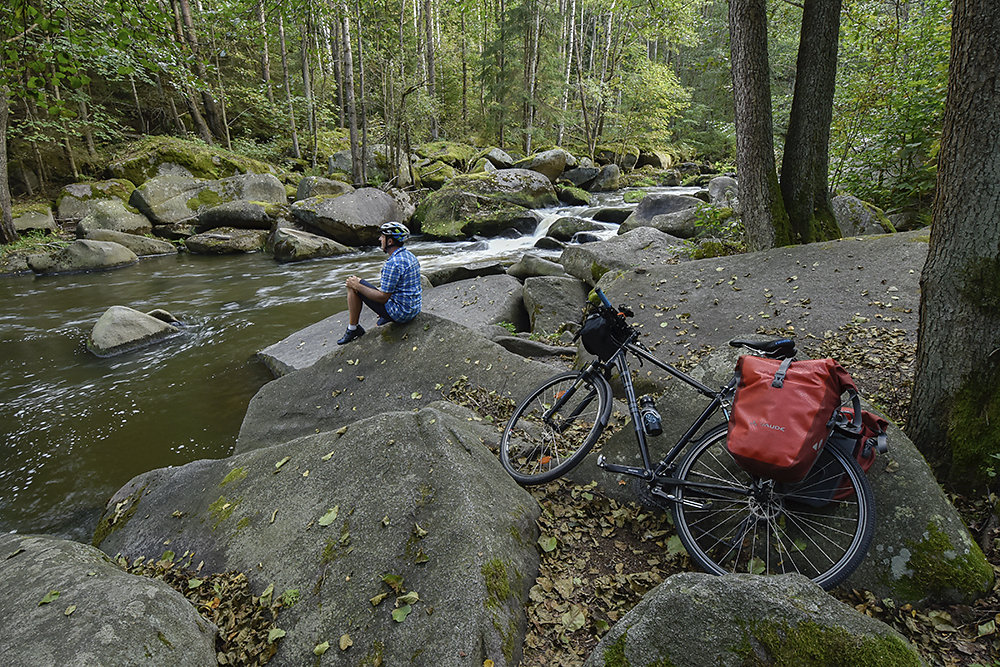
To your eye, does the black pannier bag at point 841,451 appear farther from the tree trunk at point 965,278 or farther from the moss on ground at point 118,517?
the moss on ground at point 118,517

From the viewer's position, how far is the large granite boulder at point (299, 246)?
1570cm

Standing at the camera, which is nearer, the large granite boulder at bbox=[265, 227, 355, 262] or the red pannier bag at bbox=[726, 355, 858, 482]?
the red pannier bag at bbox=[726, 355, 858, 482]

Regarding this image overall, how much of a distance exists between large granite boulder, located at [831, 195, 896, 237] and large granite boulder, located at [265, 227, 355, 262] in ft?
45.9

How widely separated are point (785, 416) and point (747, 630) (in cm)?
114

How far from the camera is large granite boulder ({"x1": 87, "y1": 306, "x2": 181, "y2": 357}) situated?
9109 mm

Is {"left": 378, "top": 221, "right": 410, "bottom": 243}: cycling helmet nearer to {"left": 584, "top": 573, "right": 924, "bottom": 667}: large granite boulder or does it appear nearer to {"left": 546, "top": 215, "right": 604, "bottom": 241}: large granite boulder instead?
{"left": 584, "top": 573, "right": 924, "bottom": 667}: large granite boulder

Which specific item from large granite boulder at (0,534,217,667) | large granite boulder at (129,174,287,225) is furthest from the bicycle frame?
large granite boulder at (129,174,287,225)

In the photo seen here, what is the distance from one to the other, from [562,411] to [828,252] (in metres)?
5.25

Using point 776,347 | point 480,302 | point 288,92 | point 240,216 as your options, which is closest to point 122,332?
point 480,302

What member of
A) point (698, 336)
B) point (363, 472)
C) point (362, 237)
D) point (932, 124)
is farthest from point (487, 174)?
point (363, 472)

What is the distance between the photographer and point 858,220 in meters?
9.29

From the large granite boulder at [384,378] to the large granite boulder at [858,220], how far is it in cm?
747

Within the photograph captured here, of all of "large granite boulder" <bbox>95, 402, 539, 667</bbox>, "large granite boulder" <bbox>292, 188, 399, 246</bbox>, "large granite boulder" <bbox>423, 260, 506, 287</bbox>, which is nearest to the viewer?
"large granite boulder" <bbox>95, 402, 539, 667</bbox>

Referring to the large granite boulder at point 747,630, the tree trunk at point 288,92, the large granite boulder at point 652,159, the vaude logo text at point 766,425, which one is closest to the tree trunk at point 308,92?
the tree trunk at point 288,92
